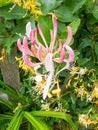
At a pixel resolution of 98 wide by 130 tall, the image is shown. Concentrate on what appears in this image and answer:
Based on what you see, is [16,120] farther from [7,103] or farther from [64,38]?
[64,38]

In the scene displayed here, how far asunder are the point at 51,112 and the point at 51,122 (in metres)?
0.23

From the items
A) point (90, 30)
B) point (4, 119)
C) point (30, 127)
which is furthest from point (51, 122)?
point (90, 30)

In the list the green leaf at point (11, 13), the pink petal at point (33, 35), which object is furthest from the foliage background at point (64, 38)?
the pink petal at point (33, 35)

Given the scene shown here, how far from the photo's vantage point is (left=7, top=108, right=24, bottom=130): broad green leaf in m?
1.20

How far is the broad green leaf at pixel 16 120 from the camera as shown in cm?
120

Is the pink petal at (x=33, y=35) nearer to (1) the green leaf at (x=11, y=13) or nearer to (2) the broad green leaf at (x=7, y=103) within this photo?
(1) the green leaf at (x=11, y=13)

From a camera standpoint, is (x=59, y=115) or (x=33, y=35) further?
(x=59, y=115)

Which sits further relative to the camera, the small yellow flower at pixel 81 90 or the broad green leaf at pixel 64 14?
the small yellow flower at pixel 81 90

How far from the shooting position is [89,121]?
4.08 feet

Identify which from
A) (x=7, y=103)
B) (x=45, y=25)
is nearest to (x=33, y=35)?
(x=45, y=25)

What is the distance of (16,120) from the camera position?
1.25 metres

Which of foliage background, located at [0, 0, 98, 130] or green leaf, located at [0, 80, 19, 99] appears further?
green leaf, located at [0, 80, 19, 99]

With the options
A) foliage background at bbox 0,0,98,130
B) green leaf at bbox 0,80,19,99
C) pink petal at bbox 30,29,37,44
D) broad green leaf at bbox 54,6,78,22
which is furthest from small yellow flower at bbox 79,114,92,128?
pink petal at bbox 30,29,37,44

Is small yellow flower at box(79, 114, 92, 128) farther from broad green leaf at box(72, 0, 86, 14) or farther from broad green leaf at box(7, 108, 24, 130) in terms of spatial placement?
broad green leaf at box(72, 0, 86, 14)
